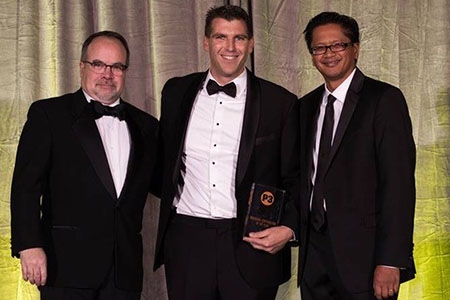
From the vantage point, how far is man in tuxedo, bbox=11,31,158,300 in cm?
235

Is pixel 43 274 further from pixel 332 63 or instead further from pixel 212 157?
pixel 332 63

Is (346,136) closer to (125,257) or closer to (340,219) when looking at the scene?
(340,219)

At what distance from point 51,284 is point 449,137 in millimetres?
2012

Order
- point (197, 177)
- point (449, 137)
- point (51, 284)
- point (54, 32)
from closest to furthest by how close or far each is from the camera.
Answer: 1. point (51, 284)
2. point (197, 177)
3. point (54, 32)
4. point (449, 137)

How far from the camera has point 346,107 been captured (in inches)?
95.8

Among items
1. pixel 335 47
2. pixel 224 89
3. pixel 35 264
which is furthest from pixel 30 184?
pixel 335 47

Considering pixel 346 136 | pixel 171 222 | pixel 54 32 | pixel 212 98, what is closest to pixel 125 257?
pixel 171 222

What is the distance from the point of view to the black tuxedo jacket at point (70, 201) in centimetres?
235

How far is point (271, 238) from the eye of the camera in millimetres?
2467

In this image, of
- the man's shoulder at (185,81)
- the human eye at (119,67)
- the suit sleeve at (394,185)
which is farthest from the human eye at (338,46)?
the human eye at (119,67)

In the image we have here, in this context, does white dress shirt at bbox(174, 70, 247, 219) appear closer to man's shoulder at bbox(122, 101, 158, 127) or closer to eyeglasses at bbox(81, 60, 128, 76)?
man's shoulder at bbox(122, 101, 158, 127)

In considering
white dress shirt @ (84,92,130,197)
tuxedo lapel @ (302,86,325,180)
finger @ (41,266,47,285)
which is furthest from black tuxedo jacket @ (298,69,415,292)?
finger @ (41,266,47,285)

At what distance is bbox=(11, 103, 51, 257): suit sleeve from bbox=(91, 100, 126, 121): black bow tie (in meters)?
0.18

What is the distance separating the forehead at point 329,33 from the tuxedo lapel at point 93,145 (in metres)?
0.83
